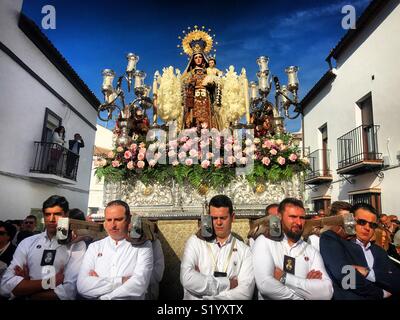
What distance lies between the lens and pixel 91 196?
19016 millimetres

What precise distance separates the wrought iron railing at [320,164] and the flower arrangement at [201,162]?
29.5ft

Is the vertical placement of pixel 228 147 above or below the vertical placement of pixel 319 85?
below

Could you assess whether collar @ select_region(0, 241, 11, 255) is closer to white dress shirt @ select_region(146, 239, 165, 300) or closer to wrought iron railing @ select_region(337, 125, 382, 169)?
white dress shirt @ select_region(146, 239, 165, 300)

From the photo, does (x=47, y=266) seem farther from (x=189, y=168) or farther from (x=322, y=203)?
(x=322, y=203)

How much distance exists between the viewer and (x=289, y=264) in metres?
2.40

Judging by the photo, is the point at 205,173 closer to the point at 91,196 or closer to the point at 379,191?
the point at 379,191

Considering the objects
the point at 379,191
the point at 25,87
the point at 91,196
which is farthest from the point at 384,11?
the point at 91,196

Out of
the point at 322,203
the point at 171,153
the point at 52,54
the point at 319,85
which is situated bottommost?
the point at 322,203

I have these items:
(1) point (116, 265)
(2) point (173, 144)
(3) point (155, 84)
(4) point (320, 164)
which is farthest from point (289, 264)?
(4) point (320, 164)

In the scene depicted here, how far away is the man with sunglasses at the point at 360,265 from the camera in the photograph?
2.29 metres

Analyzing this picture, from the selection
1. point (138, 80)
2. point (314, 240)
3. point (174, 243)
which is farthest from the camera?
point (138, 80)

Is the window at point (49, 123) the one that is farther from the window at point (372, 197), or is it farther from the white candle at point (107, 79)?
the window at point (372, 197)

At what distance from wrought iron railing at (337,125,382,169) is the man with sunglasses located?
24.0 feet

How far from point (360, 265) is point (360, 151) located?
8.60 metres
